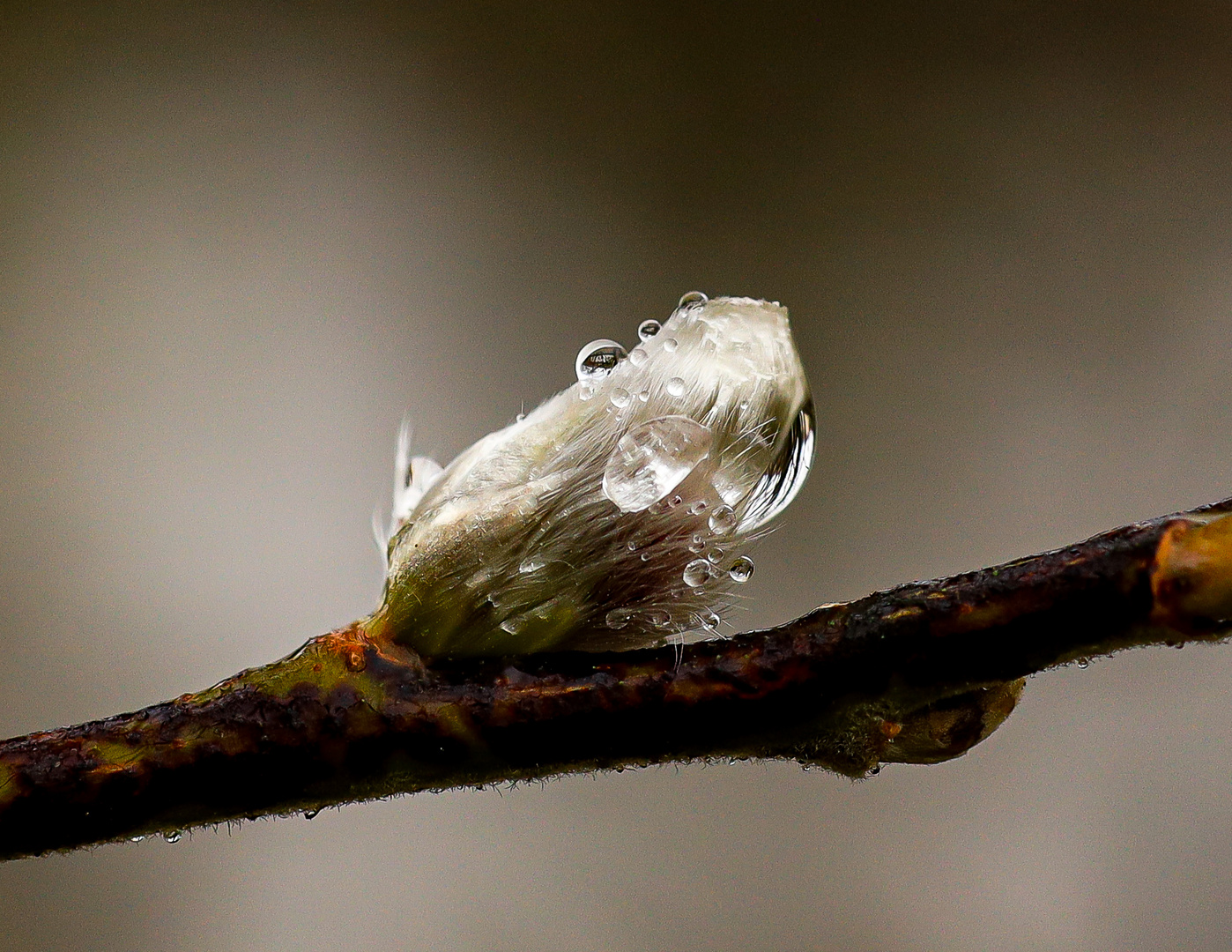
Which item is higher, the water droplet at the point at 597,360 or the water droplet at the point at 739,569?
the water droplet at the point at 597,360

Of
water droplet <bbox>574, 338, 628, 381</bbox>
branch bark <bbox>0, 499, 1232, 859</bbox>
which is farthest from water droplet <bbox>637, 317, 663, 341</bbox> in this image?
branch bark <bbox>0, 499, 1232, 859</bbox>

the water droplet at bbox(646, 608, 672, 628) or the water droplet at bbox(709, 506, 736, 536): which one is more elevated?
the water droplet at bbox(709, 506, 736, 536)

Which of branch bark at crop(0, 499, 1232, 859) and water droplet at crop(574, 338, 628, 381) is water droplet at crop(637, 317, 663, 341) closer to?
water droplet at crop(574, 338, 628, 381)

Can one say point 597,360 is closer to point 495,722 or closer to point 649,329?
point 649,329

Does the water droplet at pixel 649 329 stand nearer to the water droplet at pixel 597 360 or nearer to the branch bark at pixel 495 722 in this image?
the water droplet at pixel 597 360

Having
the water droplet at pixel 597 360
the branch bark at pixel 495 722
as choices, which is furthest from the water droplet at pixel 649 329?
the branch bark at pixel 495 722

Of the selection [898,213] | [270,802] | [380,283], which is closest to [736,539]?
[270,802]

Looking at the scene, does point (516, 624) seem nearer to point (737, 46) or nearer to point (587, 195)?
point (587, 195)

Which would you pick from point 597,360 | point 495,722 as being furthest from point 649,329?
point 495,722
